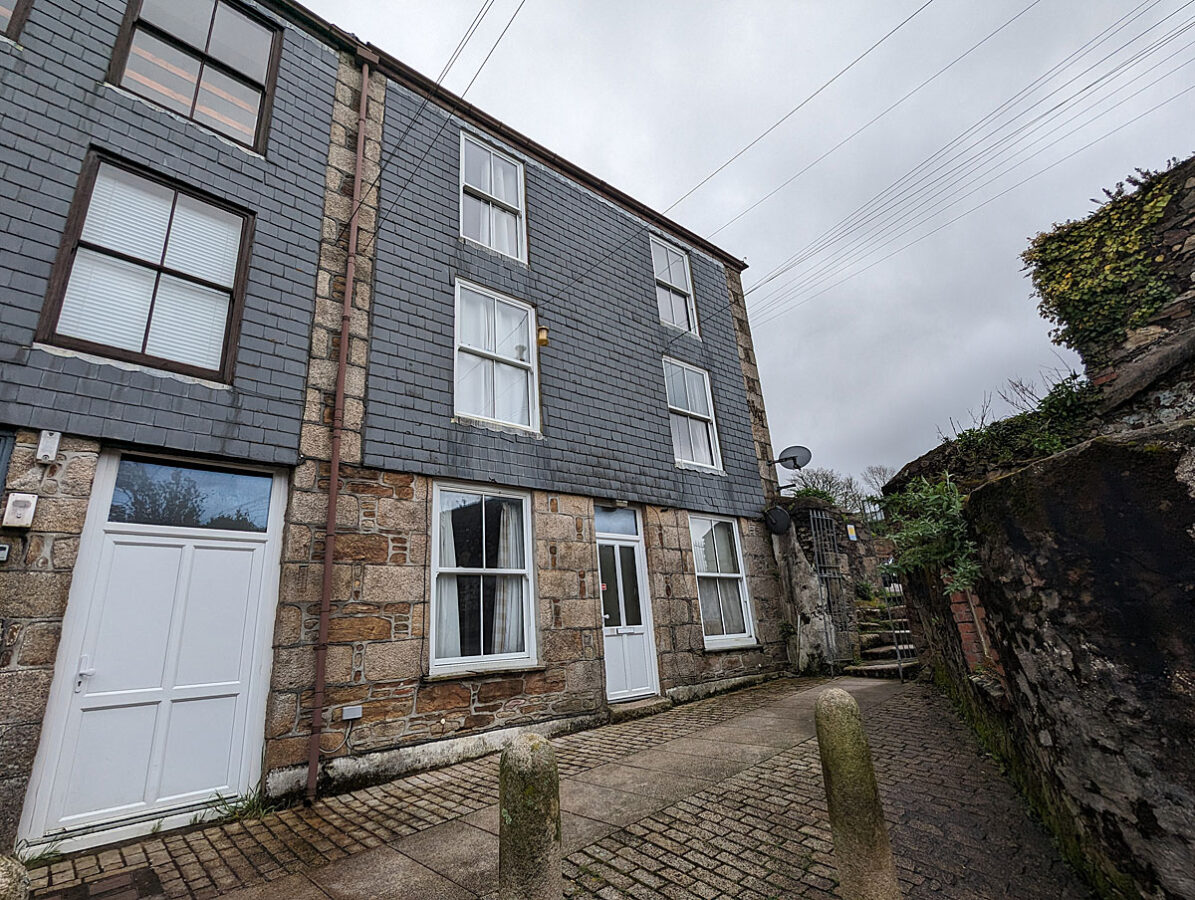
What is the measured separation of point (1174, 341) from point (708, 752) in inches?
→ 262

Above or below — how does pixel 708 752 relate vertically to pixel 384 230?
below

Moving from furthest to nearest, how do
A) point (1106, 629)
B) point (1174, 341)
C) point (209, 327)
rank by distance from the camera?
point (1174, 341) → point (209, 327) → point (1106, 629)

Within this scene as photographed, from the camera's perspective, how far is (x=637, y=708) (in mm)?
6613

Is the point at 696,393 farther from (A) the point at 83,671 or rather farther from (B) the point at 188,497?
(A) the point at 83,671

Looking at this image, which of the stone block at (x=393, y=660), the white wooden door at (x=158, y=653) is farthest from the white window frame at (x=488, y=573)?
the white wooden door at (x=158, y=653)

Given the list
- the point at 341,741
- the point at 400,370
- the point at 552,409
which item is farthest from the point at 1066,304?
the point at 341,741

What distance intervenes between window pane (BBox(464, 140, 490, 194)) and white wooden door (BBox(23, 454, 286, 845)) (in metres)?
5.37

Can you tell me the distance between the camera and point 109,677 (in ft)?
12.9

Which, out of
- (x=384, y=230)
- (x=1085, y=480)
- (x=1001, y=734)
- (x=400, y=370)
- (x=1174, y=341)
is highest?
(x=384, y=230)

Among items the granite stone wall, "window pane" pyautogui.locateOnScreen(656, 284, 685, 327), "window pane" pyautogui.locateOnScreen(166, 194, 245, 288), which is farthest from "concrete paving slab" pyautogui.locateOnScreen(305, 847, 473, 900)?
"window pane" pyautogui.locateOnScreen(656, 284, 685, 327)

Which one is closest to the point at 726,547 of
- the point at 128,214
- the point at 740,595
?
the point at 740,595

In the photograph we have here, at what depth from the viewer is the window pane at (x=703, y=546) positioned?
837 centimetres

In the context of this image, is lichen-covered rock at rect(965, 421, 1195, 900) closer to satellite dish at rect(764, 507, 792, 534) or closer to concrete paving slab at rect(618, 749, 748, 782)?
concrete paving slab at rect(618, 749, 748, 782)

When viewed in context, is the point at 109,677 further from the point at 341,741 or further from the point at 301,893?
the point at 301,893
